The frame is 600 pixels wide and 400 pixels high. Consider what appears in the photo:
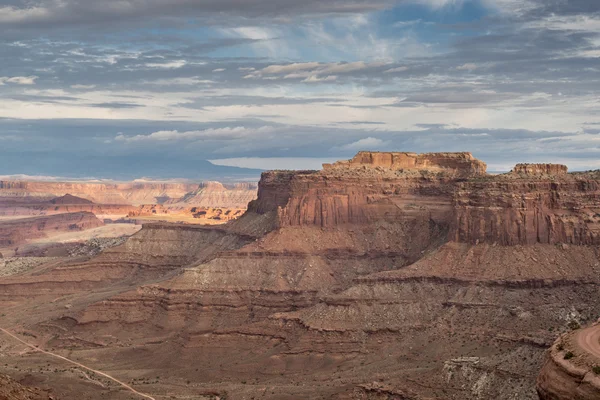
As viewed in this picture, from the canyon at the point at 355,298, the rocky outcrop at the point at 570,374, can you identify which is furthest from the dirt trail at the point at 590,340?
the canyon at the point at 355,298

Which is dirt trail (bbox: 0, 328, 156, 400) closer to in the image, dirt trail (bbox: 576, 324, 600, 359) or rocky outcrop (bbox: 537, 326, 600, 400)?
dirt trail (bbox: 576, 324, 600, 359)

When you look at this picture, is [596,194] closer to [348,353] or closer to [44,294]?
[348,353]

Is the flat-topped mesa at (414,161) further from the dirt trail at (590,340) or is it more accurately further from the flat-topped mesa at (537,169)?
the dirt trail at (590,340)

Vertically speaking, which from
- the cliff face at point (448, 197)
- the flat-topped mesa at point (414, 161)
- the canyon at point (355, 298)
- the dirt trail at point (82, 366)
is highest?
the flat-topped mesa at point (414, 161)

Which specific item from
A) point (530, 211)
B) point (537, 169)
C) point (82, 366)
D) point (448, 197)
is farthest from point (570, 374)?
point (448, 197)

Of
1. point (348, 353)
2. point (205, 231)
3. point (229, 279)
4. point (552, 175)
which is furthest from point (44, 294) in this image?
point (552, 175)

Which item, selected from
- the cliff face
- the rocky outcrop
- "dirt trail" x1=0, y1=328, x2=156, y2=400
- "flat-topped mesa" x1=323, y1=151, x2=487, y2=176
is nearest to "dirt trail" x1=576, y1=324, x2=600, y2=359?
the rocky outcrop

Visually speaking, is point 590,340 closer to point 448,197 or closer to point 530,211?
point 530,211
